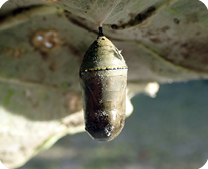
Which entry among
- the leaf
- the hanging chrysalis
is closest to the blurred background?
the leaf

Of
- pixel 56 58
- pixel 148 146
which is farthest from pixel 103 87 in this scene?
pixel 148 146

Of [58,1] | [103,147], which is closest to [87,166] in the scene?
[103,147]

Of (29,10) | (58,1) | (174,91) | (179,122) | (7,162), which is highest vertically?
(174,91)

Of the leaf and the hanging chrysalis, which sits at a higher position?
the leaf

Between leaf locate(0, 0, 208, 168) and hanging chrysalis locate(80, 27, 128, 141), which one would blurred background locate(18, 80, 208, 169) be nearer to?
leaf locate(0, 0, 208, 168)

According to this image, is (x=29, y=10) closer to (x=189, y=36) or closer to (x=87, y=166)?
(x=189, y=36)

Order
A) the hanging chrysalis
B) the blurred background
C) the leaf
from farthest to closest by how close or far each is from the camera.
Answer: the blurred background < the leaf < the hanging chrysalis

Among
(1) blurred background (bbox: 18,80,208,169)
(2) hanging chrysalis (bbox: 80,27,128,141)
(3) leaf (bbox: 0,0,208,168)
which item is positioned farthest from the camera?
(1) blurred background (bbox: 18,80,208,169)

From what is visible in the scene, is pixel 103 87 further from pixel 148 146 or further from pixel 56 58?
pixel 148 146
